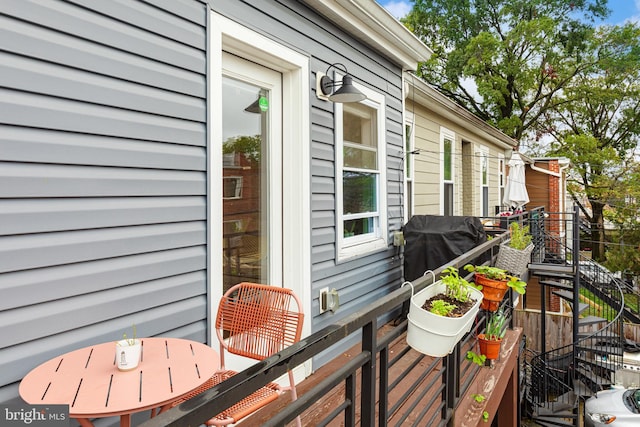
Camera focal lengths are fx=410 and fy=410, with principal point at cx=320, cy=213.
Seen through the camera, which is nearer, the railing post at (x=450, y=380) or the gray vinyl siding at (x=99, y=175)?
the gray vinyl siding at (x=99, y=175)

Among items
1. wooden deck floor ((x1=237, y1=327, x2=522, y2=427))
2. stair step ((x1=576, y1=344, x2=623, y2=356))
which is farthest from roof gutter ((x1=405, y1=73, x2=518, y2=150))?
stair step ((x1=576, y1=344, x2=623, y2=356))

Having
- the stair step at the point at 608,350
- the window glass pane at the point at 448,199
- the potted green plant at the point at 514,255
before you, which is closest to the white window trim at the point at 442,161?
the window glass pane at the point at 448,199

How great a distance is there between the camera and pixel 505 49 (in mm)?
18250

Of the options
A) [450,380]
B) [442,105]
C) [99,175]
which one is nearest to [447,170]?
[442,105]

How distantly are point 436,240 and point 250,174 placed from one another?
244 centimetres

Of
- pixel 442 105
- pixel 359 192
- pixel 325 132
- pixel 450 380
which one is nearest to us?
pixel 450 380

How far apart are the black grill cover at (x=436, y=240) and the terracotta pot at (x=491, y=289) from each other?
1364mm

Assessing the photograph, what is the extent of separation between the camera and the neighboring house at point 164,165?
1.65 meters

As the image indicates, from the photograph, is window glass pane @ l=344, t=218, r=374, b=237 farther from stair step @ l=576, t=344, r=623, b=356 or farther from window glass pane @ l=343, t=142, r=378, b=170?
stair step @ l=576, t=344, r=623, b=356

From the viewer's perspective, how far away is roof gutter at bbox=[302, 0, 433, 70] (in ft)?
11.4

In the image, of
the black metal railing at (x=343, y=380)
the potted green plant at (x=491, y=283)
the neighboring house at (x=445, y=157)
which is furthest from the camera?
the neighboring house at (x=445, y=157)

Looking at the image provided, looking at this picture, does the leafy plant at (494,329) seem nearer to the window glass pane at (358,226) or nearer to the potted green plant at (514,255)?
the potted green plant at (514,255)

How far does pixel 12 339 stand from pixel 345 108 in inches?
123

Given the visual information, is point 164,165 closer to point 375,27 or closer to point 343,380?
point 343,380
